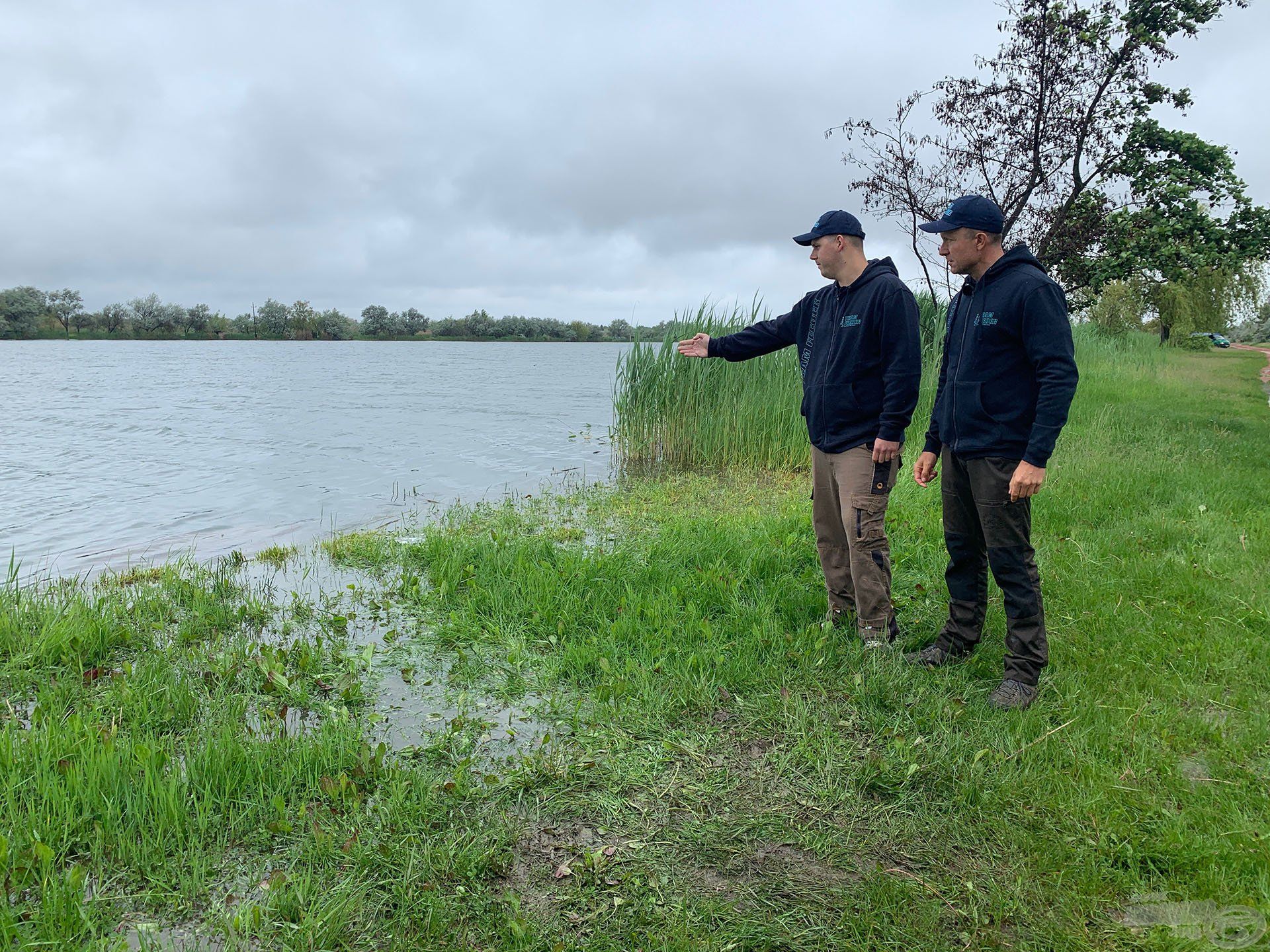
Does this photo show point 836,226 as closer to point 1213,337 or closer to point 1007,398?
point 1007,398

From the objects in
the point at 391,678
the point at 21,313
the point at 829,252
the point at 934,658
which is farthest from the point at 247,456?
the point at 21,313

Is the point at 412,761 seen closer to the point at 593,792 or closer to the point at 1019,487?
the point at 593,792

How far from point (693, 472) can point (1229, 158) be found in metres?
7.71

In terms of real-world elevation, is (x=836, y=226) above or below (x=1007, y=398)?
above

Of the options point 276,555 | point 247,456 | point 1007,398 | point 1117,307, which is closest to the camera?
point 1007,398

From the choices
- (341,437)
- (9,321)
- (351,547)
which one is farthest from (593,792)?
(9,321)

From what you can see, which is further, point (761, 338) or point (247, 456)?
point (247, 456)

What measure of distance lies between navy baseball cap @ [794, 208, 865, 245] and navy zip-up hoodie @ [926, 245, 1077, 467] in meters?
0.65

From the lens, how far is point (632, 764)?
10.6 feet

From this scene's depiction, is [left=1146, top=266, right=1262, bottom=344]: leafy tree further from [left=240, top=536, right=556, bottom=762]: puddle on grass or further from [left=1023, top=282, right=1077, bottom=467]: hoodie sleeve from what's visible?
[left=240, top=536, right=556, bottom=762]: puddle on grass

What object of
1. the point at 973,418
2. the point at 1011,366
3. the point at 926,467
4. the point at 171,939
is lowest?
the point at 171,939

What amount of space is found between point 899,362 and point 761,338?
114 centimetres

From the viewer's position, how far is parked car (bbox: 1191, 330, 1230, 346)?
3700cm

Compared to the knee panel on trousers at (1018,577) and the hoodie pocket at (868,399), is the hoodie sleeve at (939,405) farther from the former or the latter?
the knee panel on trousers at (1018,577)
